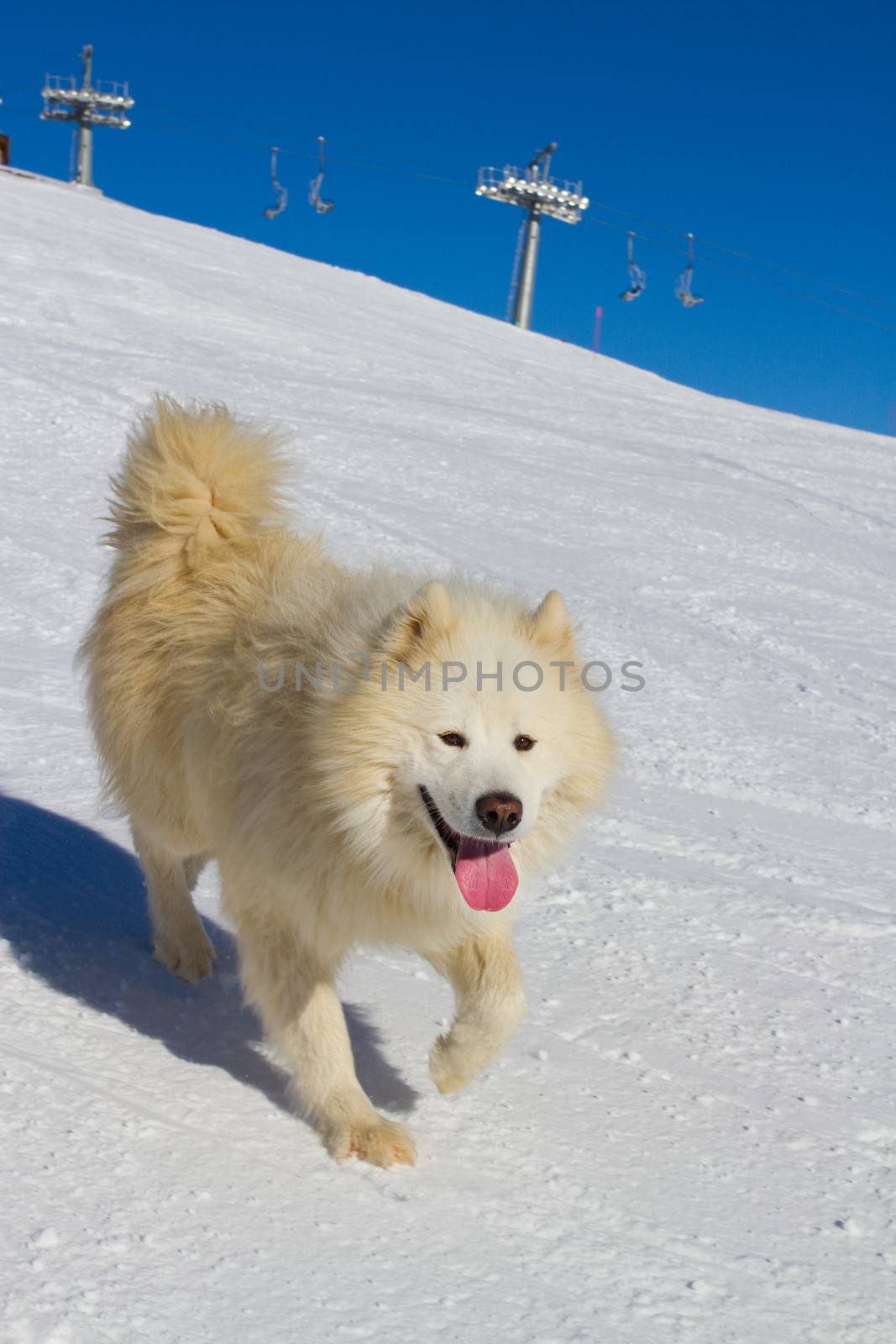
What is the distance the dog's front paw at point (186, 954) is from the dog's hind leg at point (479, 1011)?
1054 millimetres

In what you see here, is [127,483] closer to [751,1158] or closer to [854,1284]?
[751,1158]

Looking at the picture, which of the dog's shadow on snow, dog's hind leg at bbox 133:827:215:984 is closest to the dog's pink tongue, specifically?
the dog's shadow on snow

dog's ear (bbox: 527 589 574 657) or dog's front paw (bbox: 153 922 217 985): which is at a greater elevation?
dog's ear (bbox: 527 589 574 657)

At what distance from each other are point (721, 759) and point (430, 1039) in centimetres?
337

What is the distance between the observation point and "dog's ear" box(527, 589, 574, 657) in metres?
3.19

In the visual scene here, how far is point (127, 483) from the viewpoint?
3.95 meters

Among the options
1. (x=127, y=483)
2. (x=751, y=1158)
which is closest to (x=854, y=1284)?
(x=751, y=1158)

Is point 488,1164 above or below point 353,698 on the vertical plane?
below

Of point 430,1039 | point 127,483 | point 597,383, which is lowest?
point 430,1039

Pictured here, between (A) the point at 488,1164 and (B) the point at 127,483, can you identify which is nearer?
(A) the point at 488,1164

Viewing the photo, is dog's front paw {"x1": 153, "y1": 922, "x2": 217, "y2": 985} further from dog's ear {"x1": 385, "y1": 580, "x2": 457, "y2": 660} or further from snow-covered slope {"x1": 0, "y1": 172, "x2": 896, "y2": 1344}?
dog's ear {"x1": 385, "y1": 580, "x2": 457, "y2": 660}

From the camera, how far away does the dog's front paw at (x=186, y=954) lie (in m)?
4.00

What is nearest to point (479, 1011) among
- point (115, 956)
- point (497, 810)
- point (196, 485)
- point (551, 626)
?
point (497, 810)

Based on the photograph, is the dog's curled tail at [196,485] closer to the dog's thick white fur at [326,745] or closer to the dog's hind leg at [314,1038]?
the dog's thick white fur at [326,745]
